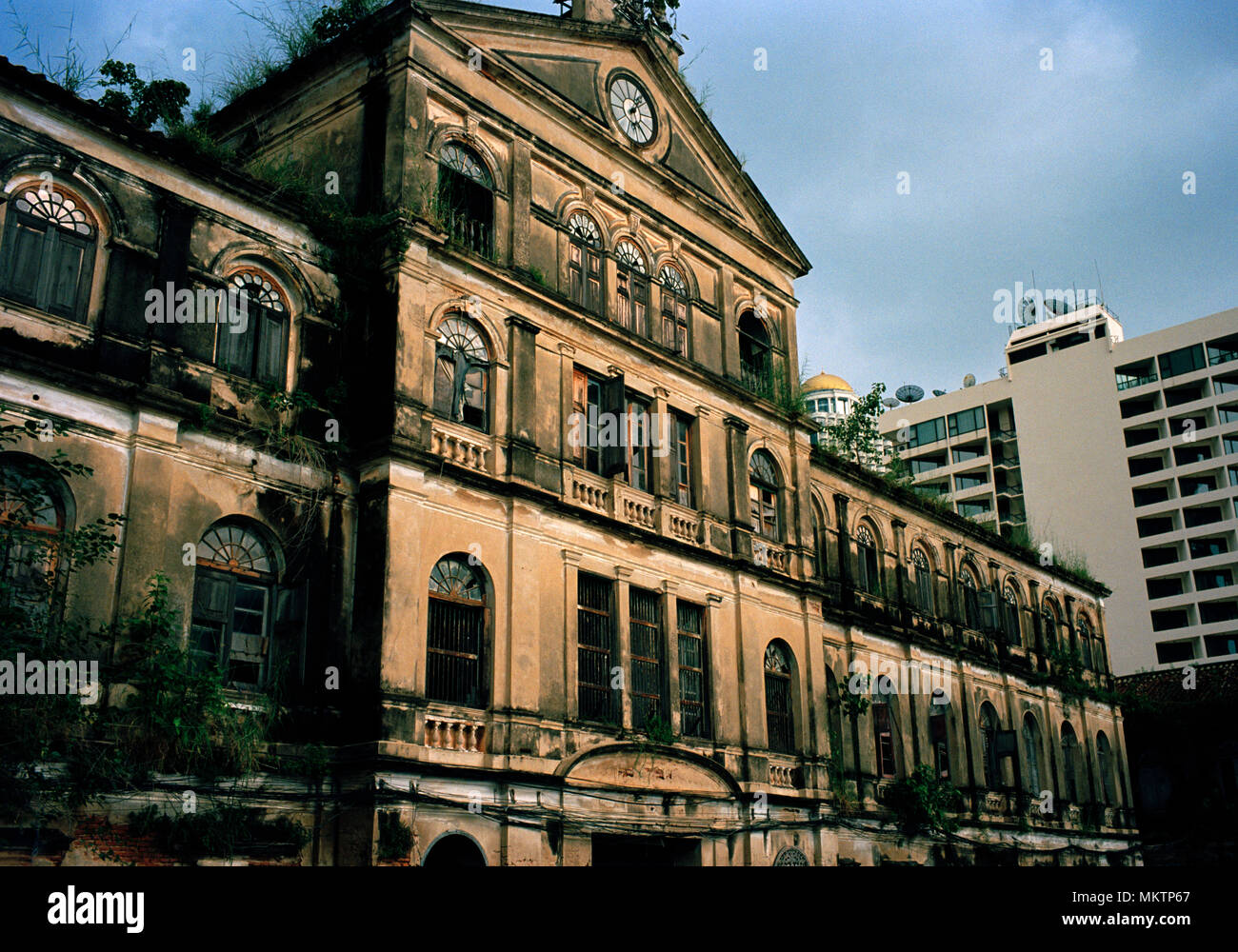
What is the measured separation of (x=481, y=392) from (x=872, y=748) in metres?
13.1

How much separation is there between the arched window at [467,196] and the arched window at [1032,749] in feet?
70.9

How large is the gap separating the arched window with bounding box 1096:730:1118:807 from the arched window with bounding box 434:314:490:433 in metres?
26.2

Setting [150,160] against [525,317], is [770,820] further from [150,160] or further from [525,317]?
[150,160]

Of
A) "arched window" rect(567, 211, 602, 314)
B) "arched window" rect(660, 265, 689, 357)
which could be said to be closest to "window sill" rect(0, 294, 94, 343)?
"arched window" rect(567, 211, 602, 314)

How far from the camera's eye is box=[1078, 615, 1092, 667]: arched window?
125ft

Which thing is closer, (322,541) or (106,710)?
(106,710)

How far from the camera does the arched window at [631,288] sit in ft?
68.2

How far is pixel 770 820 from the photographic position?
66.3 ft

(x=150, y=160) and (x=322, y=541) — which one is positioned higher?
(x=150, y=160)
